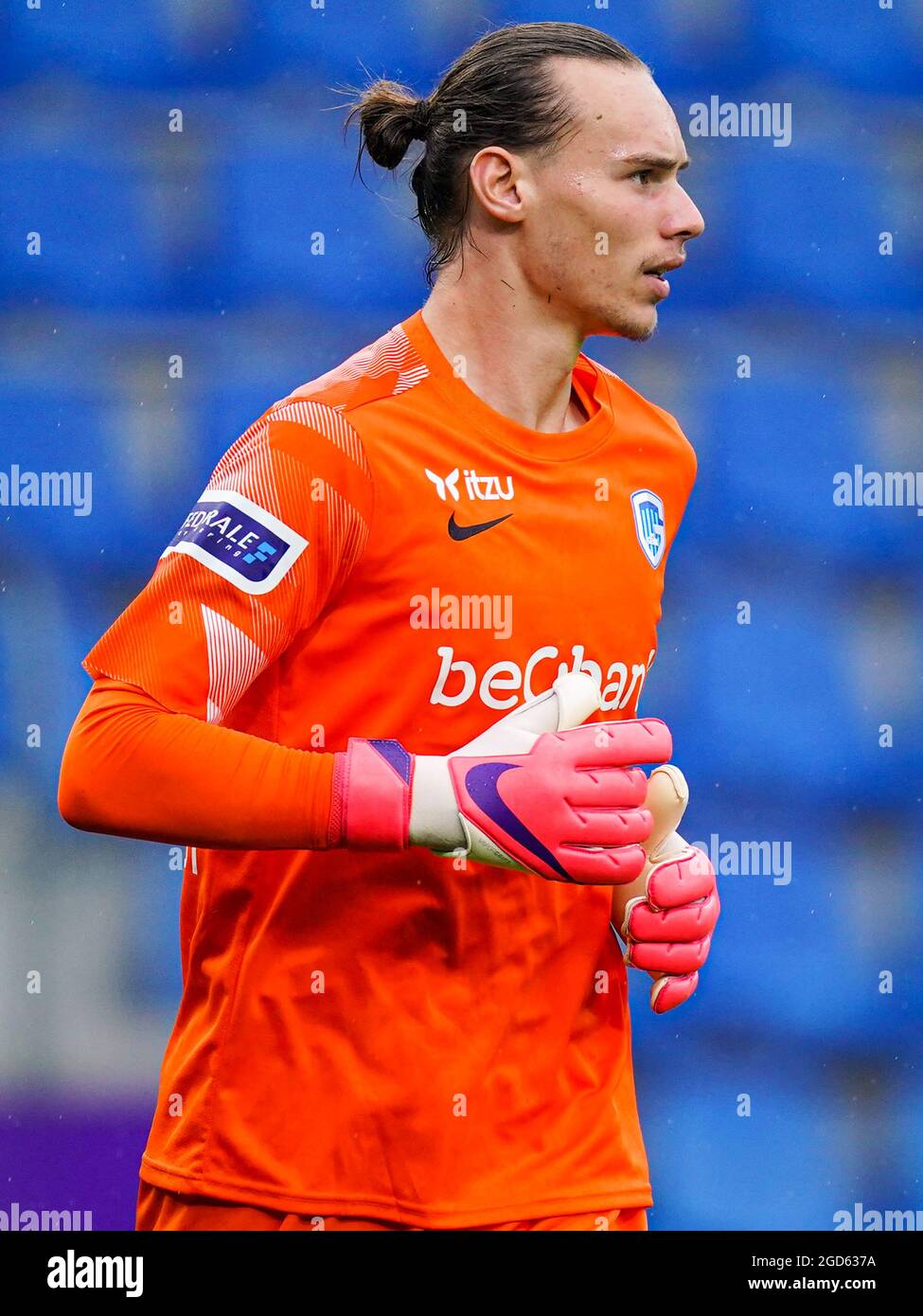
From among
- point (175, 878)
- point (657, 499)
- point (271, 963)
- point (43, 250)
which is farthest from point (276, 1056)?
point (43, 250)

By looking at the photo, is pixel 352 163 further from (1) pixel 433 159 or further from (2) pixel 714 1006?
(2) pixel 714 1006

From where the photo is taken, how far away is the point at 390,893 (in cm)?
157

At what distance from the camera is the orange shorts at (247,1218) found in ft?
5.06

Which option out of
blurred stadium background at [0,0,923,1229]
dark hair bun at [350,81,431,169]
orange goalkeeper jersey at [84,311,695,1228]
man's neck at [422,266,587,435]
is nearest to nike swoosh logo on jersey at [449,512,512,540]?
orange goalkeeper jersey at [84,311,695,1228]

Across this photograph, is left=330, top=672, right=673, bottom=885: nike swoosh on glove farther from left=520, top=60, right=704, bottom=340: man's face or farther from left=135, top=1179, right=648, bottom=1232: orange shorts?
left=520, top=60, right=704, bottom=340: man's face

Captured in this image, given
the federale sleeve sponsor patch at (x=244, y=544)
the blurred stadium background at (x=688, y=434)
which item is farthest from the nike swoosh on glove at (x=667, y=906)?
the blurred stadium background at (x=688, y=434)

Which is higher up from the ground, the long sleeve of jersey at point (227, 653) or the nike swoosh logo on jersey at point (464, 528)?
the nike swoosh logo on jersey at point (464, 528)

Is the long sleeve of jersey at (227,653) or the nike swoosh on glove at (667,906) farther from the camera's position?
the nike swoosh on glove at (667,906)

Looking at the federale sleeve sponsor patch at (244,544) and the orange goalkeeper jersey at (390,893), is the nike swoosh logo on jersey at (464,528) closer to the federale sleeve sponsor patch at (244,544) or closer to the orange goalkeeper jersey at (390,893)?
the orange goalkeeper jersey at (390,893)

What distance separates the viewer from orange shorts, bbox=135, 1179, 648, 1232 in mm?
1543

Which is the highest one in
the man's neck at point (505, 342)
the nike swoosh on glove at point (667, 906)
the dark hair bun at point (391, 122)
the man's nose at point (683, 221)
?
the dark hair bun at point (391, 122)

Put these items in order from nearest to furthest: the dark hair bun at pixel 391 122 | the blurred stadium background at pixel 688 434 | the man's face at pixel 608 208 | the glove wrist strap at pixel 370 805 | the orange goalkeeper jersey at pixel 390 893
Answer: the glove wrist strap at pixel 370 805
the orange goalkeeper jersey at pixel 390 893
the man's face at pixel 608 208
the dark hair bun at pixel 391 122
the blurred stadium background at pixel 688 434

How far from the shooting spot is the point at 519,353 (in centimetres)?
167

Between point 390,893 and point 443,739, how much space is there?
146 millimetres
